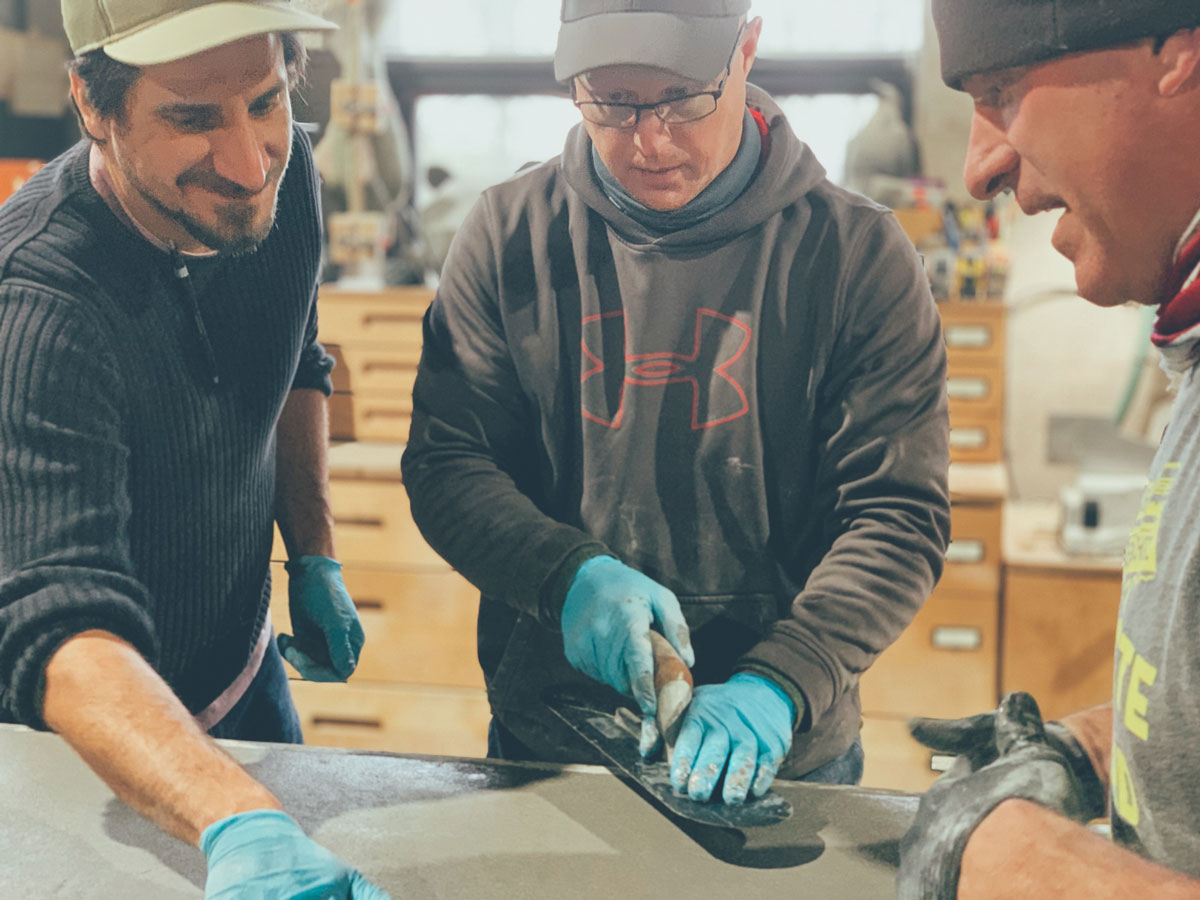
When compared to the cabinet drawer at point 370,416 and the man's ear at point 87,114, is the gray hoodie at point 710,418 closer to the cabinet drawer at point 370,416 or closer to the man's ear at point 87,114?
the cabinet drawer at point 370,416

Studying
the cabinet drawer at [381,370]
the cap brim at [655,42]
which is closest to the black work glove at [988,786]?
the cap brim at [655,42]

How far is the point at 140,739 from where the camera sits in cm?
92

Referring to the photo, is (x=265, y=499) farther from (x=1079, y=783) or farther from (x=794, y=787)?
(x=1079, y=783)

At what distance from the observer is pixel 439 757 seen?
3.72 feet

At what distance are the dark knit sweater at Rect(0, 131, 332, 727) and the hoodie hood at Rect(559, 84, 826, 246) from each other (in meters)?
0.30

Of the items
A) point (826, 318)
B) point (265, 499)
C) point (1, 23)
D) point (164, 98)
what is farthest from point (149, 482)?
point (1, 23)

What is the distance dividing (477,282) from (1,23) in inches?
40.5

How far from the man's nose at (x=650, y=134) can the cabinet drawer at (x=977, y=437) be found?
53.4 inches

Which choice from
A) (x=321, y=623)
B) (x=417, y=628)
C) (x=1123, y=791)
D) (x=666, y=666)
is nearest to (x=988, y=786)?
(x=1123, y=791)

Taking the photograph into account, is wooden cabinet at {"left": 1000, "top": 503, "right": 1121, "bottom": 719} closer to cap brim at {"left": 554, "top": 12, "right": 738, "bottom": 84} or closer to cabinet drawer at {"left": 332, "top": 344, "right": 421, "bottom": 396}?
cabinet drawer at {"left": 332, "top": 344, "right": 421, "bottom": 396}

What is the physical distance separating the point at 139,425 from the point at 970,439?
1.68 meters

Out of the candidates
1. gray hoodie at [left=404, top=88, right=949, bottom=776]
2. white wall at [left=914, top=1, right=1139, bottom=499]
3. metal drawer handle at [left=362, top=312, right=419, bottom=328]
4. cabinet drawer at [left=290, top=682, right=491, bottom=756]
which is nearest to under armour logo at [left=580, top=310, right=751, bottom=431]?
gray hoodie at [left=404, top=88, right=949, bottom=776]

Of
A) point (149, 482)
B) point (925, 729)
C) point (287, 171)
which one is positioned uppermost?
point (287, 171)

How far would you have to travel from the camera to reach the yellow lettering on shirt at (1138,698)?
69cm
